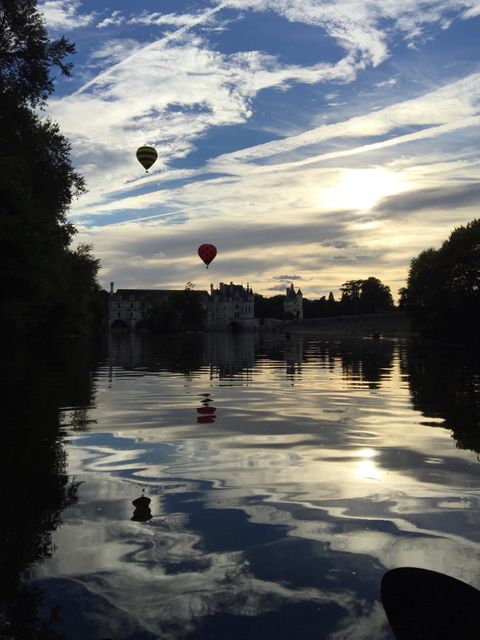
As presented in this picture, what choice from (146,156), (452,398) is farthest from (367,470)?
(146,156)

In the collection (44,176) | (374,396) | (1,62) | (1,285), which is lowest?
(374,396)

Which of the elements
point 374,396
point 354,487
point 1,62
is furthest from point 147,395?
point 1,62

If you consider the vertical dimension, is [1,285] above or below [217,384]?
above

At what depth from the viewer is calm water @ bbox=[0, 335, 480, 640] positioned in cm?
416

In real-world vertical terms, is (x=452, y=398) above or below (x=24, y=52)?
below

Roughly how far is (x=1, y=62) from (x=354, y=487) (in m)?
33.0

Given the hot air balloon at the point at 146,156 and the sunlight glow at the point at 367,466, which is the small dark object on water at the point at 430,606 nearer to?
the sunlight glow at the point at 367,466

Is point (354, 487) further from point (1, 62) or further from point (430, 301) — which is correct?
point (430, 301)

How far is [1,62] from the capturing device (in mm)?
32219

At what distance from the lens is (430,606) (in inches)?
151

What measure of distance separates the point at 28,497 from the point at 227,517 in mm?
2391

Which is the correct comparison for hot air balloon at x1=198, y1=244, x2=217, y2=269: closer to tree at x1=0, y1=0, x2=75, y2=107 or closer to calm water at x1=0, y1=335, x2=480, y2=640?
tree at x1=0, y1=0, x2=75, y2=107

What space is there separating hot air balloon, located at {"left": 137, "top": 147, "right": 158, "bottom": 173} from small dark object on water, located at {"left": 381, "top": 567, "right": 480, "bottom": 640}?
148ft

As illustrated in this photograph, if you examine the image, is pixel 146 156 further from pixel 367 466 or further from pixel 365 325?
pixel 365 325
